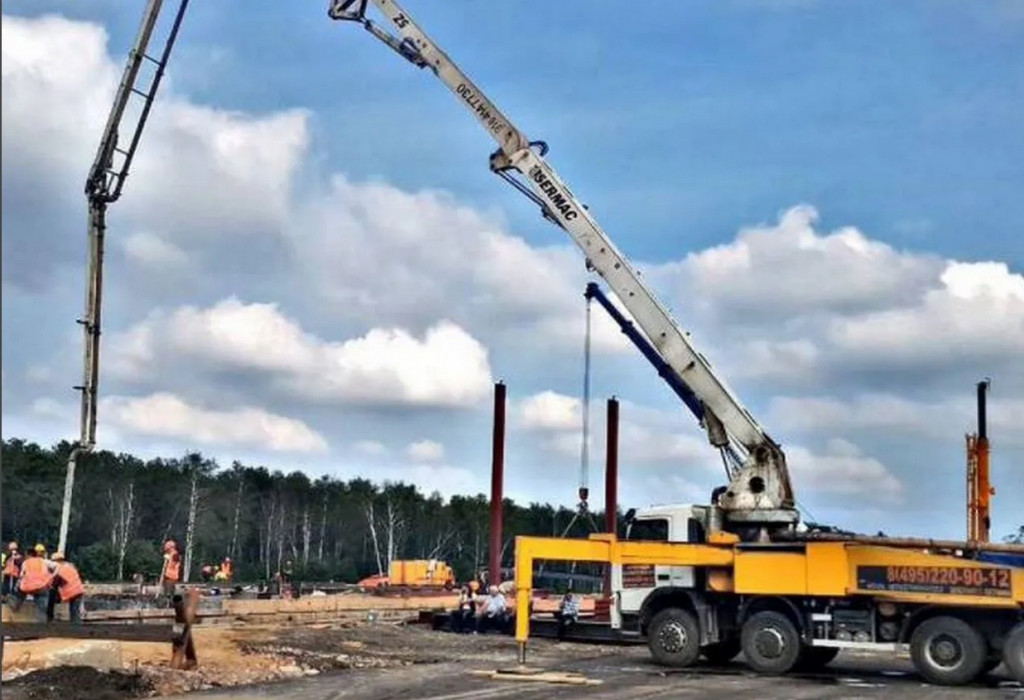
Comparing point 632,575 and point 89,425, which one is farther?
point 632,575

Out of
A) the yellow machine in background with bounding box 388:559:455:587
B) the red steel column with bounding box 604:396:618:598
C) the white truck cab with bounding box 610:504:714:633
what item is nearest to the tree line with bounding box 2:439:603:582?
the yellow machine in background with bounding box 388:559:455:587

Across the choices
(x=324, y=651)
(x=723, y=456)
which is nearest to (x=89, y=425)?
(x=324, y=651)

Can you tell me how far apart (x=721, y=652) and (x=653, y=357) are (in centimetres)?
583

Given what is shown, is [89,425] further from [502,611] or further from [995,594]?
[995,594]

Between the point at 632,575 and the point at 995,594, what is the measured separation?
6390 mm

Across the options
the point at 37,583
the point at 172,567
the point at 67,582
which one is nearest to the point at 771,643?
the point at 67,582

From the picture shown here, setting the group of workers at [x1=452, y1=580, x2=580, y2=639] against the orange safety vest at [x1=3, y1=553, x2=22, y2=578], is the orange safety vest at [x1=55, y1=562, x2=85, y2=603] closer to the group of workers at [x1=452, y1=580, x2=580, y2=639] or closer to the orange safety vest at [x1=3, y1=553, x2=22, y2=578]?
the orange safety vest at [x1=3, y1=553, x2=22, y2=578]

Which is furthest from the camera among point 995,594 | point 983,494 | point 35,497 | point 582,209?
point 35,497

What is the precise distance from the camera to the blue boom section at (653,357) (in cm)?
2377

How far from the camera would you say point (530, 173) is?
24.5m

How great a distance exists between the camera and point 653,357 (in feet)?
80.0

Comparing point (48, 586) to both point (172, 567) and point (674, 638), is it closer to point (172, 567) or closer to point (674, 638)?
point (172, 567)

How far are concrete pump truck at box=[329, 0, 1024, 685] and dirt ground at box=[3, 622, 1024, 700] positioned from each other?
607mm

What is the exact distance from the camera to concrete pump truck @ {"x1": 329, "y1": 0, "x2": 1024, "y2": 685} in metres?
19.0
